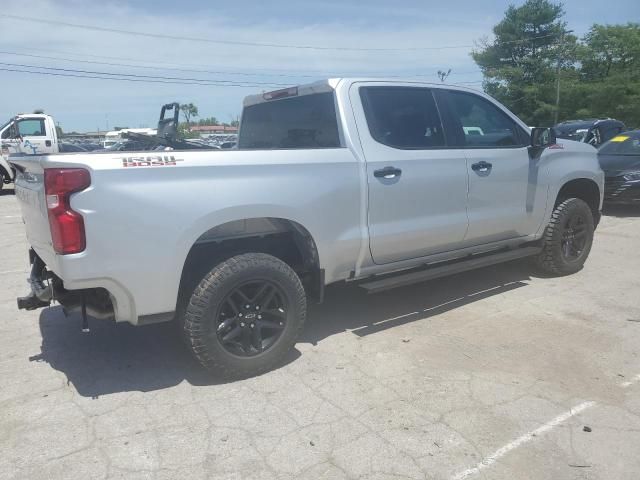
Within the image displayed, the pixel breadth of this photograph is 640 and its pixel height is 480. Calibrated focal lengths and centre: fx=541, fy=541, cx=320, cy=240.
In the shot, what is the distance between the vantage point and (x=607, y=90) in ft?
128

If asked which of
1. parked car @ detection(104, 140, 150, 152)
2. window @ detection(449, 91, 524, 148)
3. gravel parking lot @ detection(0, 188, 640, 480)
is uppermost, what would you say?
window @ detection(449, 91, 524, 148)

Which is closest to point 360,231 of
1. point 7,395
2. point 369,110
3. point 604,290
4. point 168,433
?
point 369,110

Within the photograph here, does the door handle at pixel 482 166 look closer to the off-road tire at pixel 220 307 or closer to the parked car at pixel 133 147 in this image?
the off-road tire at pixel 220 307

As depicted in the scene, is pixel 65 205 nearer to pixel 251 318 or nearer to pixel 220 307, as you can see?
pixel 220 307

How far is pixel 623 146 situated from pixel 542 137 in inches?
267

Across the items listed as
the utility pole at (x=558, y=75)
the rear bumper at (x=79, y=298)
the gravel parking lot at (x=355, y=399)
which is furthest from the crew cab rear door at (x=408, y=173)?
the utility pole at (x=558, y=75)

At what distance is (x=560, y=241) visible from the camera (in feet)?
18.2

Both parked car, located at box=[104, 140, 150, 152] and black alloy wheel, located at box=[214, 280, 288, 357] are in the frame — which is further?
parked car, located at box=[104, 140, 150, 152]

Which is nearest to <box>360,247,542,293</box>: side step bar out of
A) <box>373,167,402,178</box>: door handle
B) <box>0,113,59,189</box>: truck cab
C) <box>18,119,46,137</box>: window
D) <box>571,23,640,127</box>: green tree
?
<box>373,167,402,178</box>: door handle

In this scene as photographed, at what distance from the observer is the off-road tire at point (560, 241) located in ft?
17.9

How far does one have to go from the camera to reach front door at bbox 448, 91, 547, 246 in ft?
15.1

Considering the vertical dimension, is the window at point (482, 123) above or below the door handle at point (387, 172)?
above

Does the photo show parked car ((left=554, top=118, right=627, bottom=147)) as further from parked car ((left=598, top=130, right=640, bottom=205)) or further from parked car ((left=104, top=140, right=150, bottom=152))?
parked car ((left=104, top=140, right=150, bottom=152))

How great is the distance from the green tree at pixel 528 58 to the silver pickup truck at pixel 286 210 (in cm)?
4572
